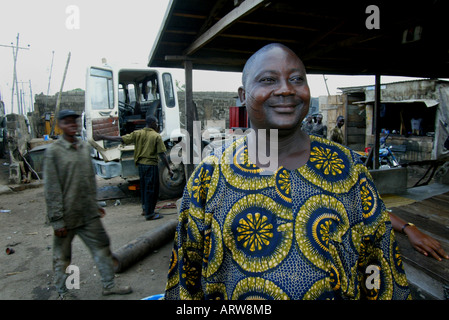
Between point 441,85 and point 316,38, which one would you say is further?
point 441,85

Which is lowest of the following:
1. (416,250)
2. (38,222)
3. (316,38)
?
(38,222)

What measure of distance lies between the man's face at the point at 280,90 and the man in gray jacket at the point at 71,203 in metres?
2.50

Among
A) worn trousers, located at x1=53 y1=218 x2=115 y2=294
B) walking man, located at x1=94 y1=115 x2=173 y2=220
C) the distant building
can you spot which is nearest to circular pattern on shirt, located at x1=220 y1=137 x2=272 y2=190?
worn trousers, located at x1=53 y1=218 x2=115 y2=294

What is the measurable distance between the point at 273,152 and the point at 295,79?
0.30 m

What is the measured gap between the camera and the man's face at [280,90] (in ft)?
3.93

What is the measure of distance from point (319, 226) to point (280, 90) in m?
0.53

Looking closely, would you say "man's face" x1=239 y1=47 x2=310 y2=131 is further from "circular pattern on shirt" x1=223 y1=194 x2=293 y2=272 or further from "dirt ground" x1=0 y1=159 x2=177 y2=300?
"dirt ground" x1=0 y1=159 x2=177 y2=300

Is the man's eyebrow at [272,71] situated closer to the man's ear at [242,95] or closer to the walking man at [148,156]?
the man's ear at [242,95]

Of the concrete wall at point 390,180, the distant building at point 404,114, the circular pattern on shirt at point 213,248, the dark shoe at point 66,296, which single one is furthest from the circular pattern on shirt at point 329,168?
the distant building at point 404,114

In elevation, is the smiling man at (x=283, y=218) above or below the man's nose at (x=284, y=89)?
below

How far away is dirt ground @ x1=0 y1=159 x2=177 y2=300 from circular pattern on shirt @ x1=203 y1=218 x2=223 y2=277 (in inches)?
94.9
